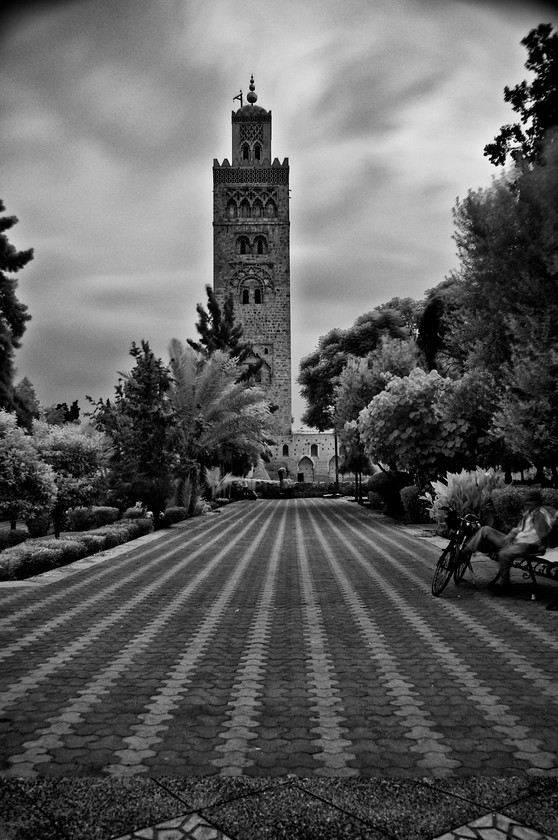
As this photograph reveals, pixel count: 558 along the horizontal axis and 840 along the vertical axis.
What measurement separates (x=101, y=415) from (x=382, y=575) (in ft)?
38.8

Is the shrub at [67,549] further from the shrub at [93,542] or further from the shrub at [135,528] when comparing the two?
the shrub at [135,528]

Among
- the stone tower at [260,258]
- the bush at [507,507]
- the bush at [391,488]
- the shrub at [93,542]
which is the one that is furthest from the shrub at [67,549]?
the stone tower at [260,258]

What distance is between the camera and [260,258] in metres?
64.1

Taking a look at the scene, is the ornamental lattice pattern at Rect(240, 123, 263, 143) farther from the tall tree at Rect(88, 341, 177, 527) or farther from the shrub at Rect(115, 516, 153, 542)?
the shrub at Rect(115, 516, 153, 542)

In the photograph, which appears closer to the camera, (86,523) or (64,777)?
(64,777)

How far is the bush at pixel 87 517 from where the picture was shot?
18.5 metres

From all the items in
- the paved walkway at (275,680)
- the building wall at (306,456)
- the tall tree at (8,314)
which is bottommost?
the paved walkway at (275,680)

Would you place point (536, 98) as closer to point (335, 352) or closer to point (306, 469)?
point (335, 352)

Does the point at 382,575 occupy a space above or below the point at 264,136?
below

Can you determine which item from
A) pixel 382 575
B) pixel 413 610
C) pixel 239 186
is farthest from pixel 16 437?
pixel 239 186

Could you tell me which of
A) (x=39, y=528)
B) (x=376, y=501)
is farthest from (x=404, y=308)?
(x=39, y=528)

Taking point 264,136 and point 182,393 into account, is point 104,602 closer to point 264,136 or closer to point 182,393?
point 182,393

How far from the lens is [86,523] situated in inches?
738

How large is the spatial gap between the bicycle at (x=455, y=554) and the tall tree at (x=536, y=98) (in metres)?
4.12
